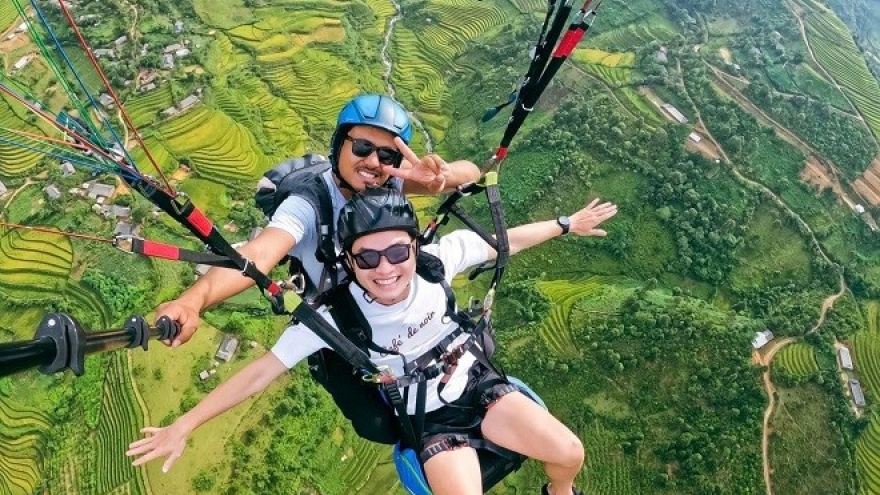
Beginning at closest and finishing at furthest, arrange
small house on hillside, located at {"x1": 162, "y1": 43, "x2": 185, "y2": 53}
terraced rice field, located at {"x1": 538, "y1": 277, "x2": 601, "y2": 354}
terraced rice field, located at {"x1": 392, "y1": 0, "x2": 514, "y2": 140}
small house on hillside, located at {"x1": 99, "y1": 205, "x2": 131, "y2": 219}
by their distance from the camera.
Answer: terraced rice field, located at {"x1": 538, "y1": 277, "x2": 601, "y2": 354}
small house on hillside, located at {"x1": 99, "y1": 205, "x2": 131, "y2": 219}
small house on hillside, located at {"x1": 162, "y1": 43, "x2": 185, "y2": 53}
terraced rice field, located at {"x1": 392, "y1": 0, "x2": 514, "y2": 140}

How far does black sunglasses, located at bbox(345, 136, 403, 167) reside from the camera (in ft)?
11.6

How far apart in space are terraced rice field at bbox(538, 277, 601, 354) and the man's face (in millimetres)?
12794

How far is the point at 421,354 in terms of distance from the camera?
3.61 m

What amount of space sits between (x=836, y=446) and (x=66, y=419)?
17217 mm

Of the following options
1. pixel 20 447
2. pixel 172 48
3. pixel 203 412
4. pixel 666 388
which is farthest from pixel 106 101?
pixel 203 412

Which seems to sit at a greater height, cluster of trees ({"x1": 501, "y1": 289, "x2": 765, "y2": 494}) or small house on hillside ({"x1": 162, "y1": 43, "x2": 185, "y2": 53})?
small house on hillside ({"x1": 162, "y1": 43, "x2": 185, "y2": 53})

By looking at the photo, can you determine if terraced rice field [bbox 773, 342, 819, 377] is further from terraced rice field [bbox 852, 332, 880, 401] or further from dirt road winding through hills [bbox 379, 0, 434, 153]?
dirt road winding through hills [bbox 379, 0, 434, 153]

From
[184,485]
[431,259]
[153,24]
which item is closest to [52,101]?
[153,24]

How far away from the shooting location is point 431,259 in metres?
3.59

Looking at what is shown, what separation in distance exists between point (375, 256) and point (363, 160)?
60cm

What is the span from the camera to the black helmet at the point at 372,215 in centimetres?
322

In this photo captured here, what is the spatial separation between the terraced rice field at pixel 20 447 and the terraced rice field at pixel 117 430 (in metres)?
1.23

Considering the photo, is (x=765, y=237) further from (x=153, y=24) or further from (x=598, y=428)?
(x=153, y=24)

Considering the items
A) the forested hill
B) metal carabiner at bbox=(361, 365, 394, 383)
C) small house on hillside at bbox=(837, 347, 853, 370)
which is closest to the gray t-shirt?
metal carabiner at bbox=(361, 365, 394, 383)
